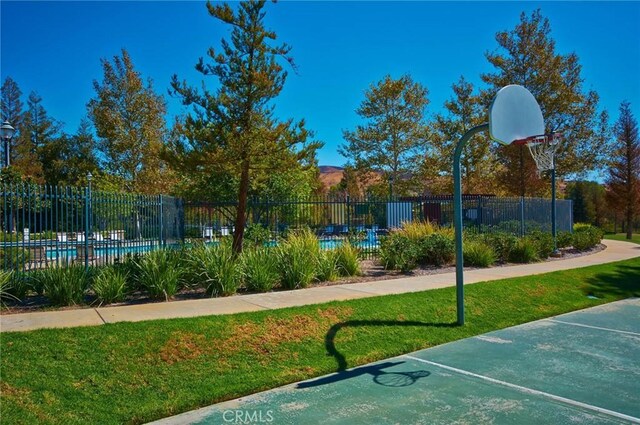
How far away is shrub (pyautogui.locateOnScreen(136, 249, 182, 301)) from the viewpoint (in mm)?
9008

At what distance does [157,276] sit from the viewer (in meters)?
9.06

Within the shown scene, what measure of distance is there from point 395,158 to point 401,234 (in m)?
19.9

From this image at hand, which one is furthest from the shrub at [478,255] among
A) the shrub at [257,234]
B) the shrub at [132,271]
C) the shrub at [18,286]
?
the shrub at [18,286]

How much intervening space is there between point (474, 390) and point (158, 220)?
10722mm

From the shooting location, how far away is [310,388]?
5.44m

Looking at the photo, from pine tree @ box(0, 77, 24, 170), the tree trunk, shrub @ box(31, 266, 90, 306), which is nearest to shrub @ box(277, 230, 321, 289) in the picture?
the tree trunk

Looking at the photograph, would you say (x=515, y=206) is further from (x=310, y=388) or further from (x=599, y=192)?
(x=599, y=192)

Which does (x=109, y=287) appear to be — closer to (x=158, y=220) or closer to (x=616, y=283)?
(x=158, y=220)

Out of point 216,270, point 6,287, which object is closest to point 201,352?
point 216,270

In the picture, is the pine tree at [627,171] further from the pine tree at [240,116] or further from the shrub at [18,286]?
the shrub at [18,286]

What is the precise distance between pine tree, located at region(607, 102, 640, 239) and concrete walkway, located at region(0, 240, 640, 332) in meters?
24.7

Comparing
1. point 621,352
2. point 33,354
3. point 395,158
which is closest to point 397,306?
point 621,352

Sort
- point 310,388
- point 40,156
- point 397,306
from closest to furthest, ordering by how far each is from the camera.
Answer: point 310,388 < point 397,306 < point 40,156

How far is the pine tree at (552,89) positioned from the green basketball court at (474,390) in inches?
879
